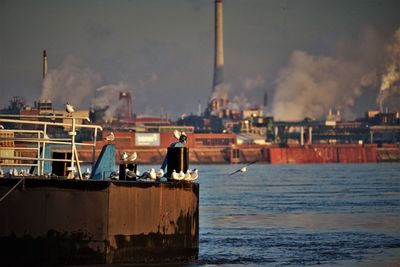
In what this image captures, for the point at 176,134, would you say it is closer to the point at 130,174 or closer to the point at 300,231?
the point at 130,174

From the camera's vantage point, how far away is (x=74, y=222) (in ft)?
68.0

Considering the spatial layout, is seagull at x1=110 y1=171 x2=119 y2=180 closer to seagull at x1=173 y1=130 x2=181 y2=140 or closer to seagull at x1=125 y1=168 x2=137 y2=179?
seagull at x1=125 y1=168 x2=137 y2=179

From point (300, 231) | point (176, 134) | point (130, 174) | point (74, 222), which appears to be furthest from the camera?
point (300, 231)

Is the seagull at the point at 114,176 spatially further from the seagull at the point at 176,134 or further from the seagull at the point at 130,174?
the seagull at the point at 176,134

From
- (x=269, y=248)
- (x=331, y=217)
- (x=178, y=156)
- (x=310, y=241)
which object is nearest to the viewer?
(x=178, y=156)

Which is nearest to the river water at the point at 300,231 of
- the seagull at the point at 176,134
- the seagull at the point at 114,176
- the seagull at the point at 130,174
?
the seagull at the point at 130,174

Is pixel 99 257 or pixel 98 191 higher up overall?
pixel 98 191

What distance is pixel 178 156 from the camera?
930 inches

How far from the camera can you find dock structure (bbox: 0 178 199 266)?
20453mm

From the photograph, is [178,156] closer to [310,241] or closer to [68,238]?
[68,238]

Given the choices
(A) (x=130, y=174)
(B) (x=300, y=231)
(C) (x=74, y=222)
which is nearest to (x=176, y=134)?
(A) (x=130, y=174)

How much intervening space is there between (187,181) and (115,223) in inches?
101

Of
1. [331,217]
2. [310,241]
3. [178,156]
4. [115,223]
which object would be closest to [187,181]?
[178,156]

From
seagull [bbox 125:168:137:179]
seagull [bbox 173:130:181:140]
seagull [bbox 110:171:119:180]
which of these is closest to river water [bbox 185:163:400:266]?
seagull [bbox 125:168:137:179]
